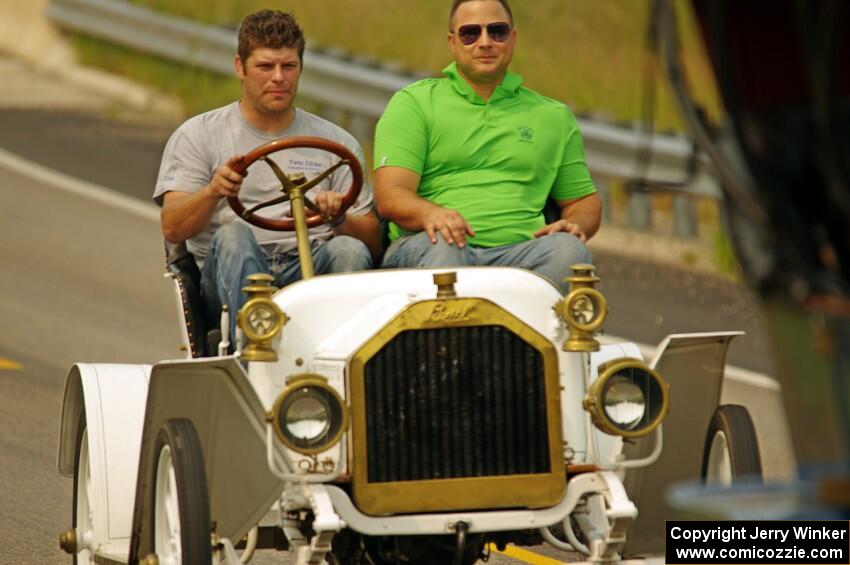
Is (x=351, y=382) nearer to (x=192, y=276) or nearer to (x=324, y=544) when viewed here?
(x=324, y=544)

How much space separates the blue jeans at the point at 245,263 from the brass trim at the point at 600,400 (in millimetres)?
1262

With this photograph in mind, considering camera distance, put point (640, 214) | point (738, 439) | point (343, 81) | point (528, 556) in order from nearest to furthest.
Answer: point (738, 439) → point (528, 556) → point (640, 214) → point (343, 81)

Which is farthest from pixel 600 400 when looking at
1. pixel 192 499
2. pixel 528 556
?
pixel 528 556

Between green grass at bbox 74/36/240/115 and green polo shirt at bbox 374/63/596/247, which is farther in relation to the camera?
green grass at bbox 74/36/240/115

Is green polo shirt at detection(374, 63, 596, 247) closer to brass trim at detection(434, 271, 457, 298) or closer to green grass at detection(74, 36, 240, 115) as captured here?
brass trim at detection(434, 271, 457, 298)

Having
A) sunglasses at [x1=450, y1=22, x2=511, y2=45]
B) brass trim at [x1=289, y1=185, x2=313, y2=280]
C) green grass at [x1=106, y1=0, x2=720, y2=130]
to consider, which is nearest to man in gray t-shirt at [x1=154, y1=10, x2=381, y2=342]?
brass trim at [x1=289, y1=185, x2=313, y2=280]

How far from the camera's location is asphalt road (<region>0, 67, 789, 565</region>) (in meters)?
9.71

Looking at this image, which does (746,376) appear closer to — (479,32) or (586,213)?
(586,213)

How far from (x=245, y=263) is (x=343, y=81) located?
31.7 feet

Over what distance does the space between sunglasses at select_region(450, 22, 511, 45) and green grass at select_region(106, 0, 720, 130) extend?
839 cm

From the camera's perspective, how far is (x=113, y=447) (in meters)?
7.01

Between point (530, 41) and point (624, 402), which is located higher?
point (530, 41)

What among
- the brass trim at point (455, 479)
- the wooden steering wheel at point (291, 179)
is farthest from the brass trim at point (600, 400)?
the wooden steering wheel at point (291, 179)

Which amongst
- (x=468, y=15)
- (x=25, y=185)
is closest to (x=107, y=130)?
(x=25, y=185)
